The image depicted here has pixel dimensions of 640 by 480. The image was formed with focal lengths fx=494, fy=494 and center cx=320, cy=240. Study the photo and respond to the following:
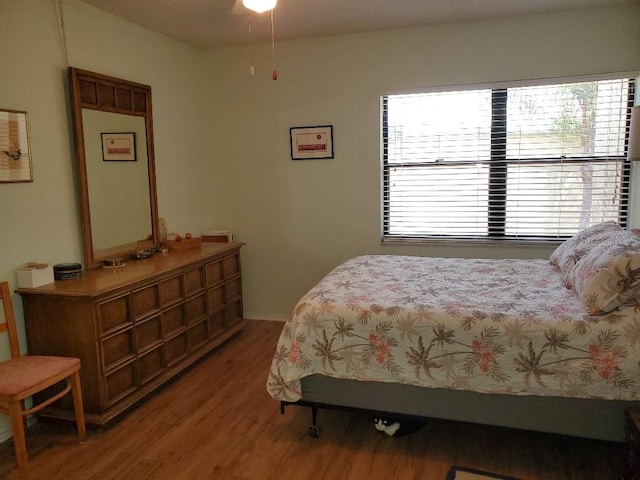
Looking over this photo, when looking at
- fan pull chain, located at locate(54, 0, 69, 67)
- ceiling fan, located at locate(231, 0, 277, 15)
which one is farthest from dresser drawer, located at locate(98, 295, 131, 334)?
ceiling fan, located at locate(231, 0, 277, 15)

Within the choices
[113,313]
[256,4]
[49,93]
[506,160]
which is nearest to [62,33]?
[49,93]

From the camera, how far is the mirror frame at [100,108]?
310 cm

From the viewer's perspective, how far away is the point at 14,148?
2725 millimetres

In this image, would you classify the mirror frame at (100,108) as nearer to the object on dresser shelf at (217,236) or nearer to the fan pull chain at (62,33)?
the fan pull chain at (62,33)

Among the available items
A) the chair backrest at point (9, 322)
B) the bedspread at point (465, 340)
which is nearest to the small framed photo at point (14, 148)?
the chair backrest at point (9, 322)

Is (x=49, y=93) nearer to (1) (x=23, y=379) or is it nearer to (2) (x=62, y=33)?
(2) (x=62, y=33)

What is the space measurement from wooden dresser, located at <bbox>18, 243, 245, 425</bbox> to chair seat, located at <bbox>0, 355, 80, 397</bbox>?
0.16 metres

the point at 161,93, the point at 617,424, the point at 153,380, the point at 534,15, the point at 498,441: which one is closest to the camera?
the point at 617,424

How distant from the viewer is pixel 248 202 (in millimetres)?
4605

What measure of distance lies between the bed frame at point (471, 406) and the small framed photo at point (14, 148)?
6.38 feet

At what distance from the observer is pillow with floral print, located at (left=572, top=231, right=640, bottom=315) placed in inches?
84.1

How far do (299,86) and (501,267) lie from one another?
7.58ft

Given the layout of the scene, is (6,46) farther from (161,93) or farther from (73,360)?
(73,360)

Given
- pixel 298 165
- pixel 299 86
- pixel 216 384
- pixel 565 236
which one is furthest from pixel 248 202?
pixel 565 236
